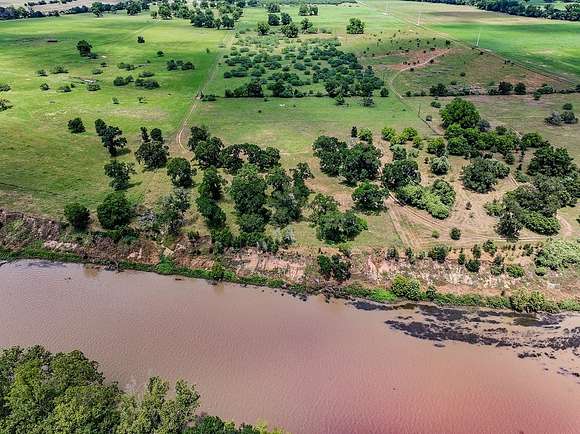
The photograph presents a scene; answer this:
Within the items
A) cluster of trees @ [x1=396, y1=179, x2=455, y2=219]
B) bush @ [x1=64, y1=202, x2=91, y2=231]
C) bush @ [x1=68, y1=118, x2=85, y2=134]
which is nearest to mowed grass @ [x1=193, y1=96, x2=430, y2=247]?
cluster of trees @ [x1=396, y1=179, x2=455, y2=219]

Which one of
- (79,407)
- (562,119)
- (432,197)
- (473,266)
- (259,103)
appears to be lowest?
(259,103)

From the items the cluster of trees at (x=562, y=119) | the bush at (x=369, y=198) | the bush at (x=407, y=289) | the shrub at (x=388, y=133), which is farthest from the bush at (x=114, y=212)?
the cluster of trees at (x=562, y=119)

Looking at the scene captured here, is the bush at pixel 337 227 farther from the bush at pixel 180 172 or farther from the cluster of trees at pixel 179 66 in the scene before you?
the cluster of trees at pixel 179 66

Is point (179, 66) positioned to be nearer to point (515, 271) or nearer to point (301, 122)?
point (301, 122)

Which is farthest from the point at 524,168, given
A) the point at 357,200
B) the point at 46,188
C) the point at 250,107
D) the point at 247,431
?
the point at 46,188

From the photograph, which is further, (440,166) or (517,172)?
(517,172)

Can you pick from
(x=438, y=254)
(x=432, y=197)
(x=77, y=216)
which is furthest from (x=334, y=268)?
(x=77, y=216)
